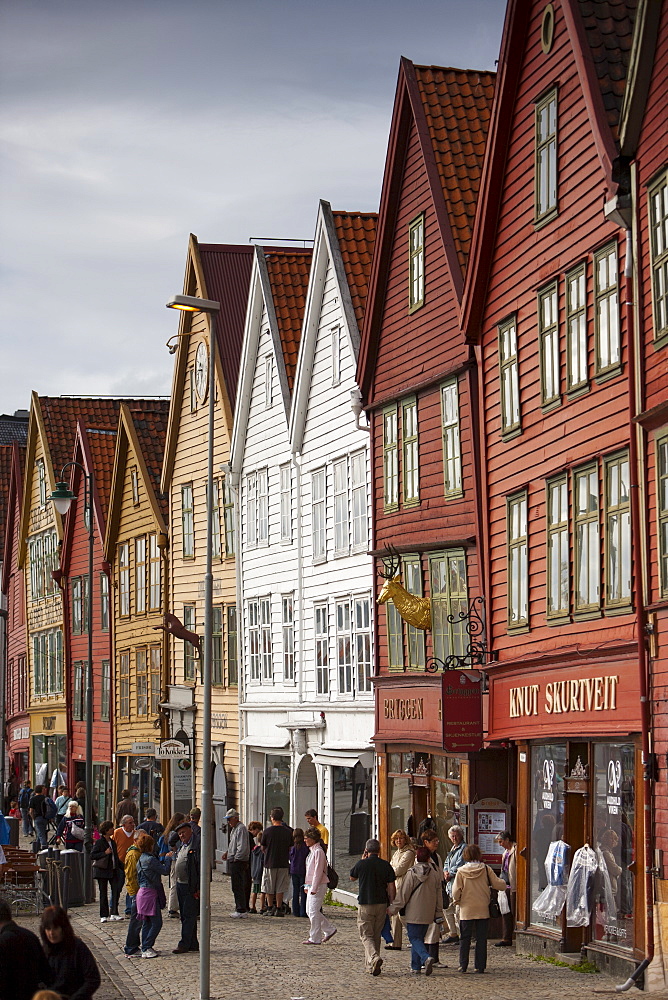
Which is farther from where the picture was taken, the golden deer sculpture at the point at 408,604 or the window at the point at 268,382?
the window at the point at 268,382

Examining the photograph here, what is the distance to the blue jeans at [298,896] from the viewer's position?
2672 centimetres

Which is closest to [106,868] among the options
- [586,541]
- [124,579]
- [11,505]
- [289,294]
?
[586,541]

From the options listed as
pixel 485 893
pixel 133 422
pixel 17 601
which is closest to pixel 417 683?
pixel 485 893

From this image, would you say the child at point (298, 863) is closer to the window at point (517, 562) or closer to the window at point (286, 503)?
the window at point (517, 562)

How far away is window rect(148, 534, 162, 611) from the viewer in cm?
4534

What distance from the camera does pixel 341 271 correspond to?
106 ft

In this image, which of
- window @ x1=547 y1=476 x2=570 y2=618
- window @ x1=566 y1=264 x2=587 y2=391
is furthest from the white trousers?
window @ x1=566 y1=264 x2=587 y2=391

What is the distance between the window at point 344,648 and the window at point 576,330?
12.3m

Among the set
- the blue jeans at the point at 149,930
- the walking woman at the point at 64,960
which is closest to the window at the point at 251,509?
the blue jeans at the point at 149,930

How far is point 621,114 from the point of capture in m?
18.7

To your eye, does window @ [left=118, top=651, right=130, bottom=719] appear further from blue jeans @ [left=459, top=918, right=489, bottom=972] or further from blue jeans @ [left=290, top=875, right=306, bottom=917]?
blue jeans @ [left=459, top=918, right=489, bottom=972]

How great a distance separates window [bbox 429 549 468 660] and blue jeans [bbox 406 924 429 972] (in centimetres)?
609

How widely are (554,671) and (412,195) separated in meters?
10.4

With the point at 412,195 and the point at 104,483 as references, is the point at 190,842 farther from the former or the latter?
the point at 104,483
